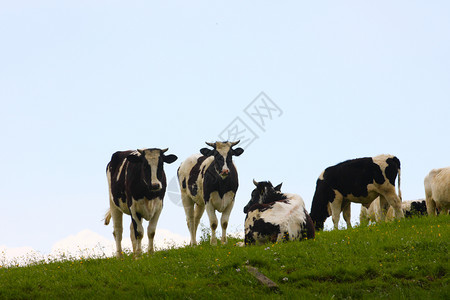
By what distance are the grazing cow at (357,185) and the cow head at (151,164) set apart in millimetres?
8428

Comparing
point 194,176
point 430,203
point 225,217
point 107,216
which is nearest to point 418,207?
point 430,203

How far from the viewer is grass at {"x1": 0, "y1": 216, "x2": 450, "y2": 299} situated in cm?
1138

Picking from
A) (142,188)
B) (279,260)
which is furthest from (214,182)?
(279,260)

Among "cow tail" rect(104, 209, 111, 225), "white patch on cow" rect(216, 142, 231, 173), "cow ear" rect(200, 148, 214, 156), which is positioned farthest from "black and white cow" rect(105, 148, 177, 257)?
"cow tail" rect(104, 209, 111, 225)

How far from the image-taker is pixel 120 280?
1259 cm

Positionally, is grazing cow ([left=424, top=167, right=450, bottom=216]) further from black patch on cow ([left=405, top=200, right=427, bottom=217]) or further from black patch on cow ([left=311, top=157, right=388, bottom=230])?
black patch on cow ([left=405, top=200, right=427, bottom=217])

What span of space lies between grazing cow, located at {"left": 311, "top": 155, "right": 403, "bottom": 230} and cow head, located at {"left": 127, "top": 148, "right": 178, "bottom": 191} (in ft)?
27.7

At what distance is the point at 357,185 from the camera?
851 inches

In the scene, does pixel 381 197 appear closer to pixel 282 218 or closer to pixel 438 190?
pixel 438 190

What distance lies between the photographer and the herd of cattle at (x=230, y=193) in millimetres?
15422

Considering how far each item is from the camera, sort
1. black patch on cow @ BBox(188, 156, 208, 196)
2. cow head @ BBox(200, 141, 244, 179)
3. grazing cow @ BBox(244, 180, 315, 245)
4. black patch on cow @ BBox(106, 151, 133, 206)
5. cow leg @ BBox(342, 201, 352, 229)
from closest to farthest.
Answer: grazing cow @ BBox(244, 180, 315, 245) < black patch on cow @ BBox(106, 151, 133, 206) < cow head @ BBox(200, 141, 244, 179) < black patch on cow @ BBox(188, 156, 208, 196) < cow leg @ BBox(342, 201, 352, 229)

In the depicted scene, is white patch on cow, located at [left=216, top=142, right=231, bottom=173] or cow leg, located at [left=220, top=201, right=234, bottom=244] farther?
cow leg, located at [left=220, top=201, right=234, bottom=244]

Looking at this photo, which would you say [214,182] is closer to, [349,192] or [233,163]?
[233,163]

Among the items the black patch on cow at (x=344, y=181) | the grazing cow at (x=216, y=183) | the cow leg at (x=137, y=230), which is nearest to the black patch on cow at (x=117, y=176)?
the cow leg at (x=137, y=230)
